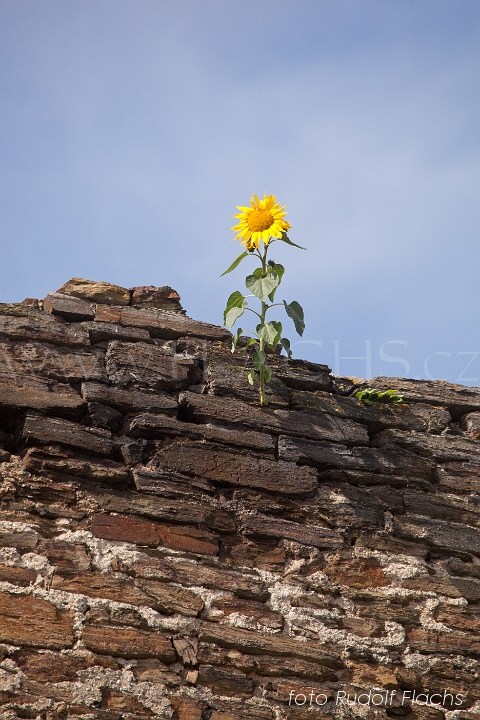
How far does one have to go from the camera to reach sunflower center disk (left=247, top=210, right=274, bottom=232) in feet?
15.9

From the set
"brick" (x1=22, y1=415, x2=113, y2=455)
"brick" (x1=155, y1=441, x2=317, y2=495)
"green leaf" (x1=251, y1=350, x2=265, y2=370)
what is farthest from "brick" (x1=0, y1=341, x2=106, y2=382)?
"green leaf" (x1=251, y1=350, x2=265, y2=370)

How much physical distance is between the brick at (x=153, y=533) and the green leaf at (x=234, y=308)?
1.11 meters

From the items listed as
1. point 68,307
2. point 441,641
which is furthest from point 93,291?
point 441,641

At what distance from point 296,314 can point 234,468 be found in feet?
2.85

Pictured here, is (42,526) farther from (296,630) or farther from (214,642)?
(296,630)

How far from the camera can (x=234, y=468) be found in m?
4.52

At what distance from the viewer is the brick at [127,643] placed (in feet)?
12.5

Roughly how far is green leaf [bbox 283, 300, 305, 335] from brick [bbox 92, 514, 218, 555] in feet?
3.80

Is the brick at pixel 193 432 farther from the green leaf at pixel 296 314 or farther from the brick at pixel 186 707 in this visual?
the brick at pixel 186 707

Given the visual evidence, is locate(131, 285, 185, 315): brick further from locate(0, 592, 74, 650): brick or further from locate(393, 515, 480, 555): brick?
locate(0, 592, 74, 650): brick

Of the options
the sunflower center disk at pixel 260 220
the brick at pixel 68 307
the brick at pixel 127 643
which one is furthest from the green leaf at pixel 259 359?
the brick at pixel 127 643

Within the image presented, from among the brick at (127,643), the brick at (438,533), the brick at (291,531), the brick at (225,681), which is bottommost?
the brick at (225,681)

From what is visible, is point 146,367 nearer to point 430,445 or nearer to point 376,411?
point 376,411

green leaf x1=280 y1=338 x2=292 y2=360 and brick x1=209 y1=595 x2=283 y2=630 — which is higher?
green leaf x1=280 y1=338 x2=292 y2=360
